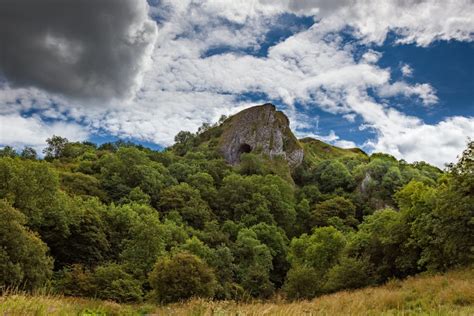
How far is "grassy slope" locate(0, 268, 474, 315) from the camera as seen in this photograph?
5.73m

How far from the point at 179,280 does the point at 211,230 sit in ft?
109

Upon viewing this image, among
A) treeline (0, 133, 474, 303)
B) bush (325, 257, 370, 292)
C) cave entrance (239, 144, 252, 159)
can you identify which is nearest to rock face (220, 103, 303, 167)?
cave entrance (239, 144, 252, 159)

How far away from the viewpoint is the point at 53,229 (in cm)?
4388

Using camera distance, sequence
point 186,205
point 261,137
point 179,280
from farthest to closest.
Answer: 1. point 261,137
2. point 186,205
3. point 179,280

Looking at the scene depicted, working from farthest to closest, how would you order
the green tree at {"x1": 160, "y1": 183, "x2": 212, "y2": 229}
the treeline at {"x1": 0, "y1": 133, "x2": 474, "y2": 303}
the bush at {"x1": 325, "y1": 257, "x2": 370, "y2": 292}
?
the green tree at {"x1": 160, "y1": 183, "x2": 212, "y2": 229} < the bush at {"x1": 325, "y1": 257, "x2": 370, "y2": 292} < the treeline at {"x1": 0, "y1": 133, "x2": 474, "y2": 303}

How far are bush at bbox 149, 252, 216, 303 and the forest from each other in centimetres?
9

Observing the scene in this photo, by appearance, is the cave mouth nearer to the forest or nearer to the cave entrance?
the cave entrance

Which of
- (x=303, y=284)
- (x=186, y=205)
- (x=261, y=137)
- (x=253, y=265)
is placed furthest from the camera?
(x=261, y=137)

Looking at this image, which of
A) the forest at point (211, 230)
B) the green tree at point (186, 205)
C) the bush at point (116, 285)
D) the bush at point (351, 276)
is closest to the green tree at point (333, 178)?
the forest at point (211, 230)

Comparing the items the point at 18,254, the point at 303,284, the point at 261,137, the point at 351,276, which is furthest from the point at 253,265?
the point at 261,137

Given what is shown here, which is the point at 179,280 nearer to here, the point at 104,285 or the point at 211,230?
the point at 104,285

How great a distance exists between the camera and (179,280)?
3033 centimetres

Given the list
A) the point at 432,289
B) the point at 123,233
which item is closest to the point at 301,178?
the point at 123,233

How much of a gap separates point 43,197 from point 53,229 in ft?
18.4
